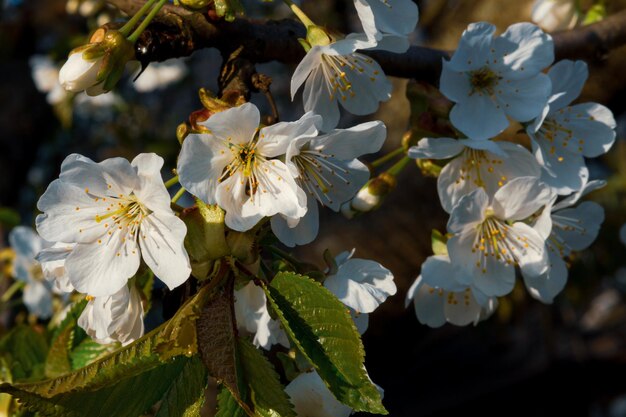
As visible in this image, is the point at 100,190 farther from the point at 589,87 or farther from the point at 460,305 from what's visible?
the point at 589,87

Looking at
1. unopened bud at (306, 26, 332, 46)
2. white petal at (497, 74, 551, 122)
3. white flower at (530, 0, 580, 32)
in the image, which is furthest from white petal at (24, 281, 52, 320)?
white flower at (530, 0, 580, 32)

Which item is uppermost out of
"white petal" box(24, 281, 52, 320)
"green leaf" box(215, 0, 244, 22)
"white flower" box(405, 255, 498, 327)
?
"green leaf" box(215, 0, 244, 22)

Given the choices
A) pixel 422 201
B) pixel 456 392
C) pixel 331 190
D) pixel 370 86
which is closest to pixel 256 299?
pixel 331 190

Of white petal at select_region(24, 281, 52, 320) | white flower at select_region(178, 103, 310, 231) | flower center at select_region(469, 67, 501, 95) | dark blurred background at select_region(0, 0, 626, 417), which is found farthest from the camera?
dark blurred background at select_region(0, 0, 626, 417)

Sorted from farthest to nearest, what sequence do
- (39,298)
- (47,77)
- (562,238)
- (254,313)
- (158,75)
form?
(158,75), (47,77), (39,298), (562,238), (254,313)

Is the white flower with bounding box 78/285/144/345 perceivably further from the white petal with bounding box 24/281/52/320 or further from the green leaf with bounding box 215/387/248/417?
the white petal with bounding box 24/281/52/320

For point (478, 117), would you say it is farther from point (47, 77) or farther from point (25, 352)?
point (47, 77)

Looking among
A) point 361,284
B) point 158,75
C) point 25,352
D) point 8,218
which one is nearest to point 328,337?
point 361,284
